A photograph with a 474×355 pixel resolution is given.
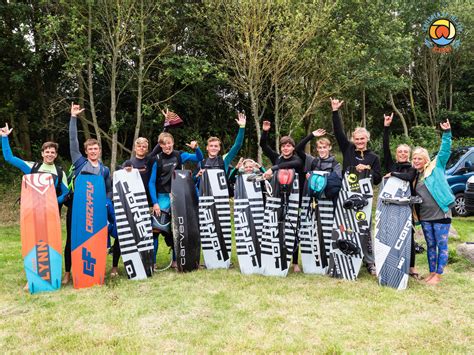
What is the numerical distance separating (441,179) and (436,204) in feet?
0.90

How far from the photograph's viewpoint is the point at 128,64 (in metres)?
11.2

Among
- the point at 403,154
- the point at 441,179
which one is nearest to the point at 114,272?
the point at 403,154

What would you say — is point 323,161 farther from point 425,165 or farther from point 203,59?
point 203,59

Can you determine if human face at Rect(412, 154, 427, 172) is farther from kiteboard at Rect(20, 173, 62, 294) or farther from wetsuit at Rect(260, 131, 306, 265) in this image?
kiteboard at Rect(20, 173, 62, 294)

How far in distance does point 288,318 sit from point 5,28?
1137 centimetres


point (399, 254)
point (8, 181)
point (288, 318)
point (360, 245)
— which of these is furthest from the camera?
point (8, 181)

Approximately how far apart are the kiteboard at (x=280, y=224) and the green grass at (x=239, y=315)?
23cm

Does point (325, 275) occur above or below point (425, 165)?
below

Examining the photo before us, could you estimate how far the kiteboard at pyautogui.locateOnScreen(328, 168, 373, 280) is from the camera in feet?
15.3

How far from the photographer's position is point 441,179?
4477 millimetres

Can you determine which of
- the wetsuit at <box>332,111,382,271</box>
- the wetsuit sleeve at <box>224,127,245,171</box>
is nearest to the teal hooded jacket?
the wetsuit at <box>332,111,382,271</box>

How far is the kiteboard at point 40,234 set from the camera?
4.39 meters

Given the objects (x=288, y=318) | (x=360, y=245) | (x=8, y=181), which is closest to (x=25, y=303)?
(x=288, y=318)

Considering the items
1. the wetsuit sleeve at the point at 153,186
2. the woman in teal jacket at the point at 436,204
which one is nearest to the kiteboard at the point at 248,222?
the wetsuit sleeve at the point at 153,186
